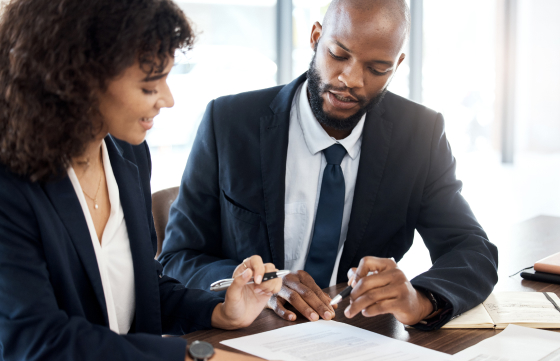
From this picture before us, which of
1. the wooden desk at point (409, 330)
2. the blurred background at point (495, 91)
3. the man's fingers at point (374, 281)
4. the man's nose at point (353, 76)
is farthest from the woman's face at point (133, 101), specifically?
the blurred background at point (495, 91)

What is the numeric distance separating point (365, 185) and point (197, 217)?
1.90 feet

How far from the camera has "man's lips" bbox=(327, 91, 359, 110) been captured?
5.86 ft

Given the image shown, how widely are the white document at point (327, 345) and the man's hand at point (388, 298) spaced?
6 centimetres

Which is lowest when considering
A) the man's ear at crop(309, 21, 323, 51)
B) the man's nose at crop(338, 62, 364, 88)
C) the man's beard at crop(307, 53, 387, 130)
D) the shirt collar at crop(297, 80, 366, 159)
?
the shirt collar at crop(297, 80, 366, 159)

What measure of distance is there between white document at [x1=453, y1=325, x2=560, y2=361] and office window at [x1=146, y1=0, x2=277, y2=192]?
3534mm

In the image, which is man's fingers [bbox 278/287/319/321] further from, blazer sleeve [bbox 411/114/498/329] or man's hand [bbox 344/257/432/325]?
blazer sleeve [bbox 411/114/498/329]

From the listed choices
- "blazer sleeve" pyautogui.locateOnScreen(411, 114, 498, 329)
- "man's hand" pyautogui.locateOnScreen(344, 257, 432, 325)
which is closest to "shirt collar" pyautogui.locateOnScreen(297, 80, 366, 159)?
"blazer sleeve" pyautogui.locateOnScreen(411, 114, 498, 329)

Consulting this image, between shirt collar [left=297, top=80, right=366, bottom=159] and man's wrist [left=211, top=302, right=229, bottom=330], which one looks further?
shirt collar [left=297, top=80, right=366, bottom=159]

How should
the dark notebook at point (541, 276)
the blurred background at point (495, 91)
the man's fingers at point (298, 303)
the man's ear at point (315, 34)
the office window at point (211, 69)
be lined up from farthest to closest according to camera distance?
the blurred background at point (495, 91) < the office window at point (211, 69) < the man's ear at point (315, 34) < the dark notebook at point (541, 276) < the man's fingers at point (298, 303)

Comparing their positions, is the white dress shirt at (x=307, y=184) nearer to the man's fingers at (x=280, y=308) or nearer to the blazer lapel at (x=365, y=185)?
the blazer lapel at (x=365, y=185)

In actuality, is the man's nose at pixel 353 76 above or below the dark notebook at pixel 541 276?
above

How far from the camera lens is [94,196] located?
1280mm

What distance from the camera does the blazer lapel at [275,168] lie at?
179 cm

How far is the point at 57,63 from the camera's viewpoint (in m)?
0.99
